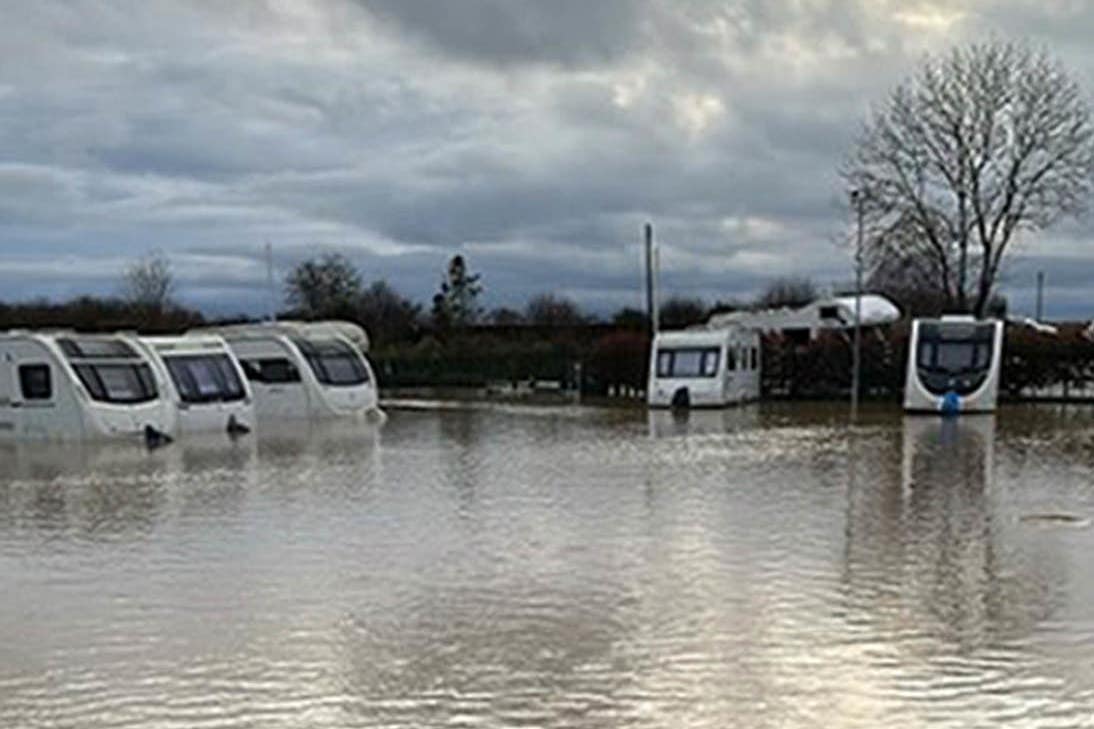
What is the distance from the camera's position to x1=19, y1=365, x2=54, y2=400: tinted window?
2308cm

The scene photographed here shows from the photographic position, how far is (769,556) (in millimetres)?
10812

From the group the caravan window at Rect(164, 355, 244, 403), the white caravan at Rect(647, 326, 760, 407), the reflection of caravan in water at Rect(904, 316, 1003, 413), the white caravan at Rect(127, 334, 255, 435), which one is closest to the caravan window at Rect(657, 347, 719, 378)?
the white caravan at Rect(647, 326, 760, 407)

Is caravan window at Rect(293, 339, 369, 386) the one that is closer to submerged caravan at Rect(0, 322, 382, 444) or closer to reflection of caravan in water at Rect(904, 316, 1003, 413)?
submerged caravan at Rect(0, 322, 382, 444)

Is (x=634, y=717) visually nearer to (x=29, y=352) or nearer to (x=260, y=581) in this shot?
(x=260, y=581)

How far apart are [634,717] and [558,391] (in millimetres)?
35020

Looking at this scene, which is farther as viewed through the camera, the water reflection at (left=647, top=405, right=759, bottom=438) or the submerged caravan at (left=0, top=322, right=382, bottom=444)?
the water reflection at (left=647, top=405, right=759, bottom=438)

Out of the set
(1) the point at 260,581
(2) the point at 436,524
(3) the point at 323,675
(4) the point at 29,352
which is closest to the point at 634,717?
(3) the point at 323,675

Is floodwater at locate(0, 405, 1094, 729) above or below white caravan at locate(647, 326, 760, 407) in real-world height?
below

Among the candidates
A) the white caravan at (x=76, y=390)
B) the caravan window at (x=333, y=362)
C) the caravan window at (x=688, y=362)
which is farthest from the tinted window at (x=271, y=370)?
the caravan window at (x=688, y=362)

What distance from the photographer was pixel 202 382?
25172mm

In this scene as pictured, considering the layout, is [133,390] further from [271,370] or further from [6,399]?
[271,370]

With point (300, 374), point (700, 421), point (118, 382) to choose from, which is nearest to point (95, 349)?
point (118, 382)

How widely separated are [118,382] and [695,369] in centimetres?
1343

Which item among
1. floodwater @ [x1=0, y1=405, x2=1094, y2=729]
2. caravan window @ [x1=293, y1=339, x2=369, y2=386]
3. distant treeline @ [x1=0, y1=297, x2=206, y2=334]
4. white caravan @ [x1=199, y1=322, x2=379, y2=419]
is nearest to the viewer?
floodwater @ [x1=0, y1=405, x2=1094, y2=729]
